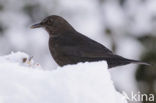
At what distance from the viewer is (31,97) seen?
1901 millimetres

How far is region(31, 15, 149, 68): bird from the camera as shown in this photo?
5191 mm

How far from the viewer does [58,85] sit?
1993 mm

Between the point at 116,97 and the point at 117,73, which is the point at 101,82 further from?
the point at 117,73

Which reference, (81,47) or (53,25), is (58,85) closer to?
(81,47)

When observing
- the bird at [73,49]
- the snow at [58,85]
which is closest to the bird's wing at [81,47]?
the bird at [73,49]

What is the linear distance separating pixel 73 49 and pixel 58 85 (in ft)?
11.1

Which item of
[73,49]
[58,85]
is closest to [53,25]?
[73,49]

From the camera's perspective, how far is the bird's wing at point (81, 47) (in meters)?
5.26

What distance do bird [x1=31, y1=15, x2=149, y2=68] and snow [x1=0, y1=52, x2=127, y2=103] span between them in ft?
9.27

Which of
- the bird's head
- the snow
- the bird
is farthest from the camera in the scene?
the bird's head

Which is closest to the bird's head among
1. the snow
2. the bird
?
the bird

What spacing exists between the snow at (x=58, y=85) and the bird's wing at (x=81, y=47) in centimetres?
300

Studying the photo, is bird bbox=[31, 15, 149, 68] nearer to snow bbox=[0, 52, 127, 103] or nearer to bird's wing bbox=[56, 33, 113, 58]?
bird's wing bbox=[56, 33, 113, 58]

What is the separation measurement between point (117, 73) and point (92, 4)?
2.02 m
